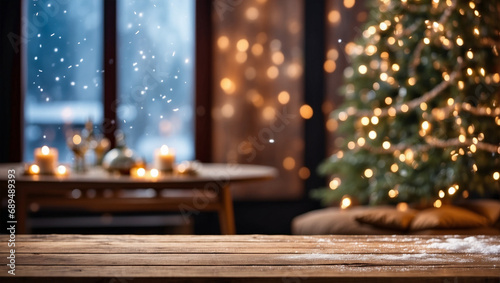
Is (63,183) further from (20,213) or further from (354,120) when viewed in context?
(354,120)

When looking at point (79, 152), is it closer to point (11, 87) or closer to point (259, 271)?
point (11, 87)

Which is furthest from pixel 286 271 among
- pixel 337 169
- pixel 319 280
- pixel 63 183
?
pixel 337 169

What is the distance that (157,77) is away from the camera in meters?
4.39

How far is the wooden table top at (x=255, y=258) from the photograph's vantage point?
112cm

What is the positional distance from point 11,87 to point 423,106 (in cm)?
285

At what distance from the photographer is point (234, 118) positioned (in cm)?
445

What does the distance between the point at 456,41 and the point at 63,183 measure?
6.58ft

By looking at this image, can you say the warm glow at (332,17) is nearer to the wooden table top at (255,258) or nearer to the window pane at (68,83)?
the window pane at (68,83)

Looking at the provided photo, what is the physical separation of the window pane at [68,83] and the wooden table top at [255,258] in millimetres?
2903

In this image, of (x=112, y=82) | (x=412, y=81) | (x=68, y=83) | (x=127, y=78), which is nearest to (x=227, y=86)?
(x=127, y=78)

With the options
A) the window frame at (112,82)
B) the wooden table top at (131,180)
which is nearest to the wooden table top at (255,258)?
the wooden table top at (131,180)

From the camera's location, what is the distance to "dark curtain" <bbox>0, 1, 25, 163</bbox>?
4.18m

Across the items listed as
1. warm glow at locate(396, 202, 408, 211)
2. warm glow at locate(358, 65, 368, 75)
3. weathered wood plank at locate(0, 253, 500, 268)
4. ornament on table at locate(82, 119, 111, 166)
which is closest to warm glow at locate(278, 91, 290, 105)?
warm glow at locate(358, 65, 368, 75)

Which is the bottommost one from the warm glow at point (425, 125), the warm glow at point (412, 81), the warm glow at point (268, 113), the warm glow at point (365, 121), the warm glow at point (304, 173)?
the warm glow at point (304, 173)
